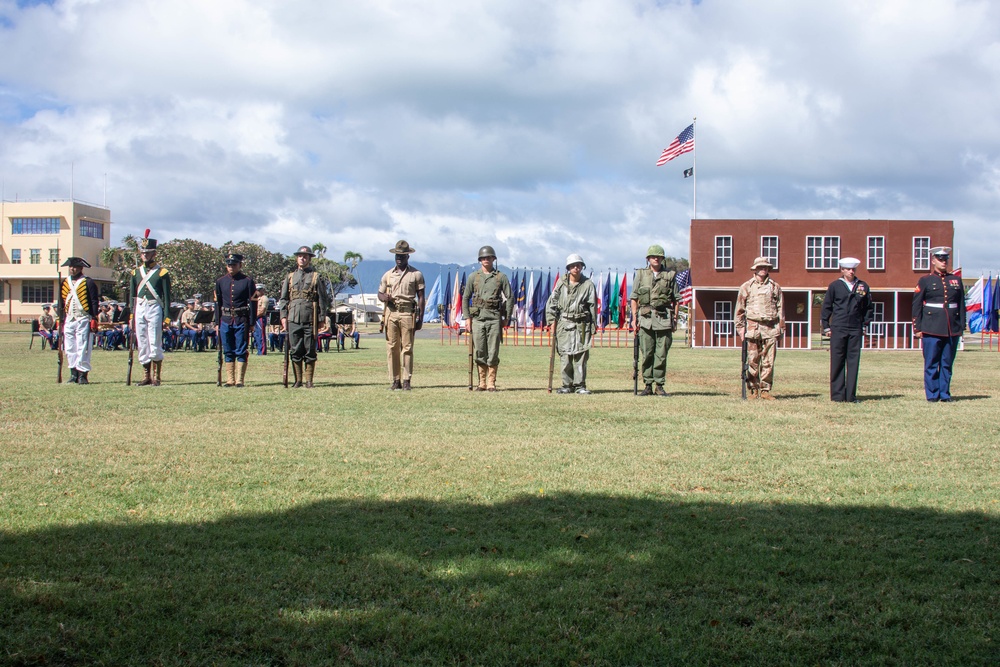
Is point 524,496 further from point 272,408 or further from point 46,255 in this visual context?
point 46,255

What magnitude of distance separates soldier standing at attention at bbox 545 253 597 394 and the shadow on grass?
852 cm

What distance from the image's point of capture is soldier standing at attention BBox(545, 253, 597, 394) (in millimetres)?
14547

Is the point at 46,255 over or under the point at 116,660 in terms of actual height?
over

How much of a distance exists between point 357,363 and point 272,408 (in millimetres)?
12030

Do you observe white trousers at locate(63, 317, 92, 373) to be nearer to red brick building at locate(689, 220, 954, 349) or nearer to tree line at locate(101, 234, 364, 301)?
red brick building at locate(689, 220, 954, 349)

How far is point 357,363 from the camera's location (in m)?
23.5

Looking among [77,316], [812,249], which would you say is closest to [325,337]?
[77,316]

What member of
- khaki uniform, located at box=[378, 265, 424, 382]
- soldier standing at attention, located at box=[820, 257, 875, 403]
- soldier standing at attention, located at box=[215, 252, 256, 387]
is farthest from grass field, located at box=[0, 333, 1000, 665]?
soldier standing at attention, located at box=[215, 252, 256, 387]

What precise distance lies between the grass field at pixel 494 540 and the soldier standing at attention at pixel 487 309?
13.7ft

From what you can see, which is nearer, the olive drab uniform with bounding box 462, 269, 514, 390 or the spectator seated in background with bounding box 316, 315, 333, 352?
the olive drab uniform with bounding box 462, 269, 514, 390

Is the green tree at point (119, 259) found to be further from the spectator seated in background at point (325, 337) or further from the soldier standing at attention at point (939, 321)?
the soldier standing at attention at point (939, 321)

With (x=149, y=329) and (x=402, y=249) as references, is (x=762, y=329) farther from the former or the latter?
(x=149, y=329)

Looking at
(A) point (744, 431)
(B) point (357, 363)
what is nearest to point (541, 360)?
(B) point (357, 363)

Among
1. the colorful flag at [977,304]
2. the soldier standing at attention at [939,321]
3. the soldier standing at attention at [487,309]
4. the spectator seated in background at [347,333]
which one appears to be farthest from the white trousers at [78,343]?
the colorful flag at [977,304]
